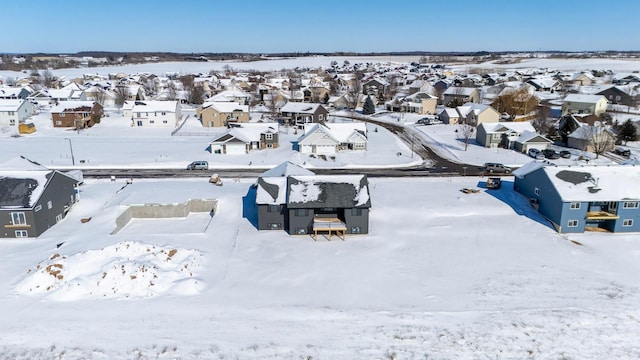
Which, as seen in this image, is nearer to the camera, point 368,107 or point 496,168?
point 496,168

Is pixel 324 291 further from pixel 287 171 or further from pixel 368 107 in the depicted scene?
pixel 368 107

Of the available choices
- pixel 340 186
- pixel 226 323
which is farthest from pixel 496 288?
pixel 226 323

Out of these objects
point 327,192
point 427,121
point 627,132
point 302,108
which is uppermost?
point 302,108

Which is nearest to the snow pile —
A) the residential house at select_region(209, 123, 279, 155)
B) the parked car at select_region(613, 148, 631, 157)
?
the residential house at select_region(209, 123, 279, 155)

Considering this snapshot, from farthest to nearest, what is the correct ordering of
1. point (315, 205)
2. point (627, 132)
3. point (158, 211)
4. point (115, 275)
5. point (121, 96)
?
point (121, 96)
point (627, 132)
point (158, 211)
point (315, 205)
point (115, 275)

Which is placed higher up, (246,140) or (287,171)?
(287,171)

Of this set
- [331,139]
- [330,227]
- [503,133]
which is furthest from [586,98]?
[330,227]

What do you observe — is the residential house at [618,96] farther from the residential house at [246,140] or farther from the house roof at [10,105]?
the house roof at [10,105]
